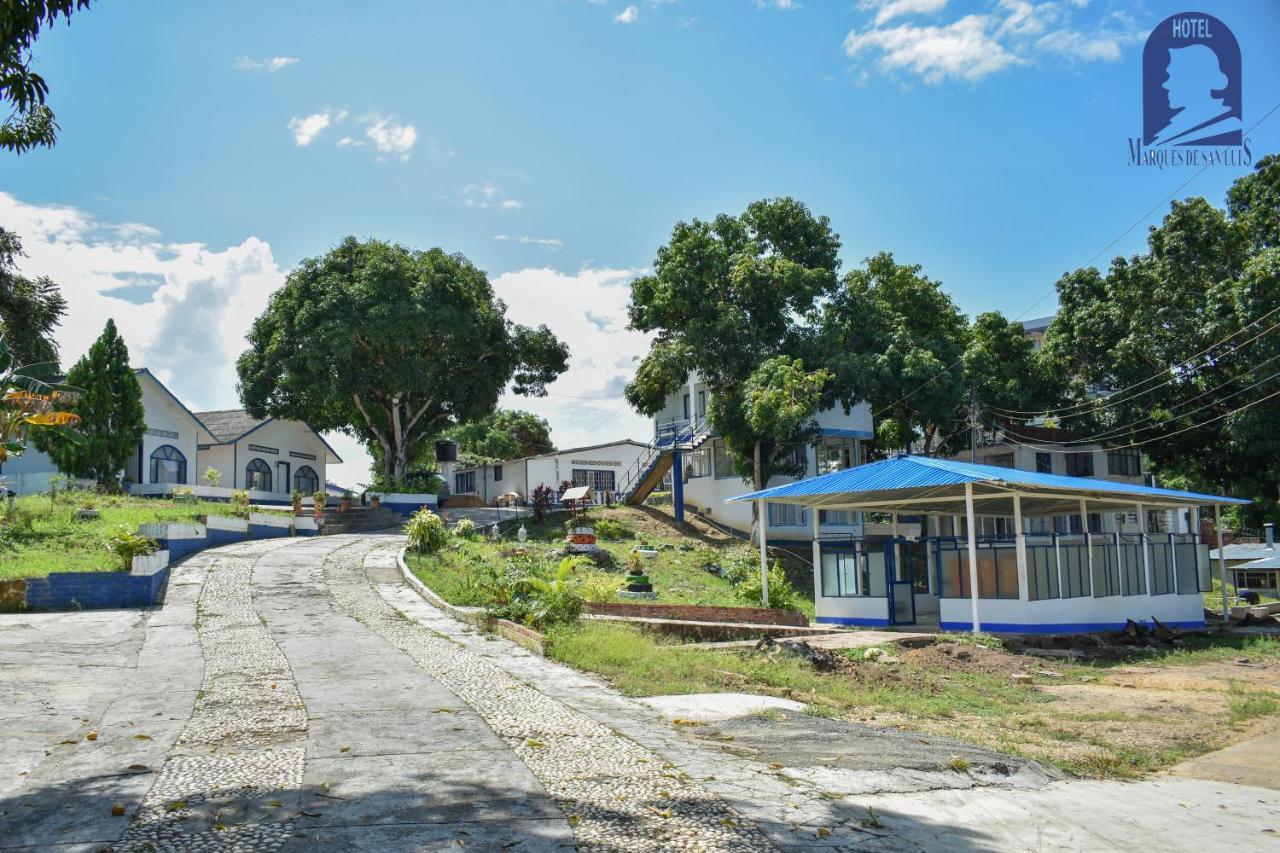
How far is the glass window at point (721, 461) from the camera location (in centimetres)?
4084

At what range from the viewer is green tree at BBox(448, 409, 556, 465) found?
71.1 m

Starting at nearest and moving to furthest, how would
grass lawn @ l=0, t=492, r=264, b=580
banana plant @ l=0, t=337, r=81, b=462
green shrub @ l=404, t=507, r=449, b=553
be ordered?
1. grass lawn @ l=0, t=492, r=264, b=580
2. banana plant @ l=0, t=337, r=81, b=462
3. green shrub @ l=404, t=507, r=449, b=553

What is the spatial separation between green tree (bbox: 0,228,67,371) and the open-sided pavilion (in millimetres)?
20189

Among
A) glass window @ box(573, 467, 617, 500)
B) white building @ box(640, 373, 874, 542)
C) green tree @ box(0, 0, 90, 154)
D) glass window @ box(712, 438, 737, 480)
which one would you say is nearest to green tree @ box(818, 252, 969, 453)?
white building @ box(640, 373, 874, 542)

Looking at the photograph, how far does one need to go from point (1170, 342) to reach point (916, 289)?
1186 centimetres

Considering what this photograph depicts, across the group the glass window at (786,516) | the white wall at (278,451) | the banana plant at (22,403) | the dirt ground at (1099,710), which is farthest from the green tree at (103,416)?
the dirt ground at (1099,710)

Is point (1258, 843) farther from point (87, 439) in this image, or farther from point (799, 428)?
A: point (87, 439)

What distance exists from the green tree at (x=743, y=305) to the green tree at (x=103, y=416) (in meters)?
19.5

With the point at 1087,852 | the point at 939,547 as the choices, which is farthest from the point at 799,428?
the point at 1087,852

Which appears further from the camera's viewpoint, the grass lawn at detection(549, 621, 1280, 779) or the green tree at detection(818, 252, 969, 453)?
the green tree at detection(818, 252, 969, 453)

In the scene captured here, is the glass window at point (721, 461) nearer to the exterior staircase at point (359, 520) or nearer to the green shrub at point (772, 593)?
the exterior staircase at point (359, 520)

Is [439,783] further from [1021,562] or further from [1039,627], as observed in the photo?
[1039,627]

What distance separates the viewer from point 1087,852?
628 cm

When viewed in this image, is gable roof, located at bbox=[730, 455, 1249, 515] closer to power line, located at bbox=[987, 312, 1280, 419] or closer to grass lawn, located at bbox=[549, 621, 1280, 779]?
grass lawn, located at bbox=[549, 621, 1280, 779]
